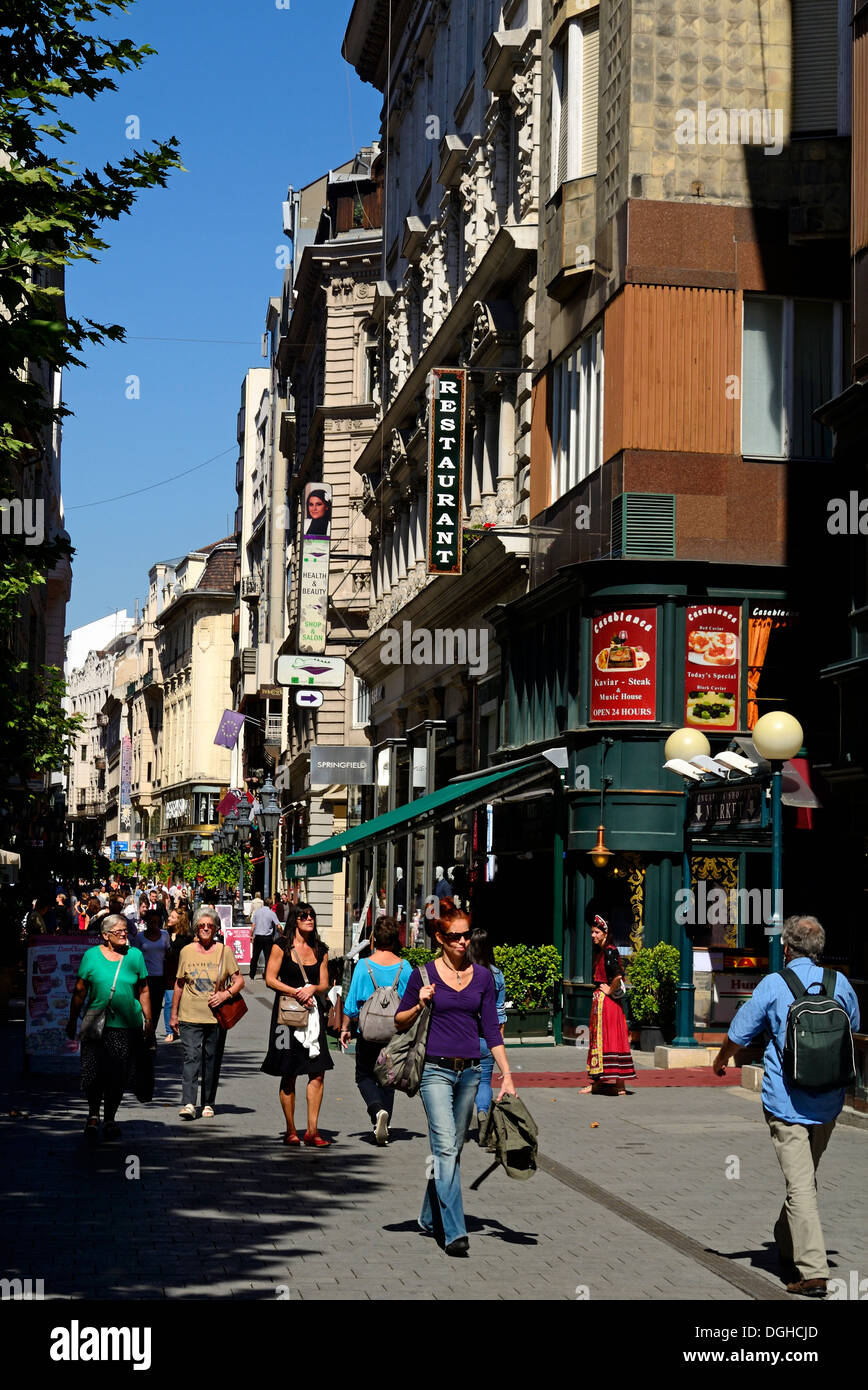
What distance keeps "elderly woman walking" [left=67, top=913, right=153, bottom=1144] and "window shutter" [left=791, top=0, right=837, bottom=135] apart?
50.6ft

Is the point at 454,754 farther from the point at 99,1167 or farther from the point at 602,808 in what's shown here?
the point at 99,1167

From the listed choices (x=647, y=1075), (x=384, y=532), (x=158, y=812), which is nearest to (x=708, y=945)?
(x=647, y=1075)

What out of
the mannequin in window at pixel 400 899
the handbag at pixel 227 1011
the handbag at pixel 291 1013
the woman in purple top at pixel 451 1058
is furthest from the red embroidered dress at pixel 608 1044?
the mannequin in window at pixel 400 899

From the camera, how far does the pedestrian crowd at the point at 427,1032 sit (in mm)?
9234

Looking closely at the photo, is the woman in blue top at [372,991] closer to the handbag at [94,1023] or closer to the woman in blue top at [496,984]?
the woman in blue top at [496,984]

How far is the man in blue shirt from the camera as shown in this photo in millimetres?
8969

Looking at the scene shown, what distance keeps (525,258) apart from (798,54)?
6.25m

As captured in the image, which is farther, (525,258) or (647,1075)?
(525,258)

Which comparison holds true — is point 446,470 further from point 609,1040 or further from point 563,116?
point 609,1040

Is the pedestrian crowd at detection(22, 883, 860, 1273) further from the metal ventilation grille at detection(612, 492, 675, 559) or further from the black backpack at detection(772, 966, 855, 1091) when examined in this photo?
the metal ventilation grille at detection(612, 492, 675, 559)

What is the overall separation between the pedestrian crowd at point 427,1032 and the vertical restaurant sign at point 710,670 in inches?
184

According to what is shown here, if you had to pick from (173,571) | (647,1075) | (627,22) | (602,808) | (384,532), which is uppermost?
(173,571)
